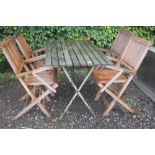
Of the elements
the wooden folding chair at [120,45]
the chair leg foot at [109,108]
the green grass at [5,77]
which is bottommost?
the green grass at [5,77]

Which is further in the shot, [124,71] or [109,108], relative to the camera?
[109,108]

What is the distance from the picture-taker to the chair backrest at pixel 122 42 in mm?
6477

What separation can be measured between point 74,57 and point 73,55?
0.17 m

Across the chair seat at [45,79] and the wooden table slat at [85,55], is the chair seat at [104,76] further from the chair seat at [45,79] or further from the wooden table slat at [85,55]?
the chair seat at [45,79]

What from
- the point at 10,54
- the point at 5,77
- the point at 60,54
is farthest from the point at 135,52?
the point at 5,77

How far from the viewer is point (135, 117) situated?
559 centimetres

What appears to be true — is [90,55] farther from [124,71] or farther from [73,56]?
[124,71]

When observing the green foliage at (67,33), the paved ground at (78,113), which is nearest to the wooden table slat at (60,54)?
the paved ground at (78,113)

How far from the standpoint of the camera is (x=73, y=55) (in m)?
5.59

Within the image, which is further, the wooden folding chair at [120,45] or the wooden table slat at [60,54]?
the wooden folding chair at [120,45]

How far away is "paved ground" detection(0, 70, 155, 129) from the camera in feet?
17.5

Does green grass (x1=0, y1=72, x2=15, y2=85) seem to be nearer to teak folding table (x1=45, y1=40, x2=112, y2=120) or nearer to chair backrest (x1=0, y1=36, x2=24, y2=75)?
teak folding table (x1=45, y1=40, x2=112, y2=120)

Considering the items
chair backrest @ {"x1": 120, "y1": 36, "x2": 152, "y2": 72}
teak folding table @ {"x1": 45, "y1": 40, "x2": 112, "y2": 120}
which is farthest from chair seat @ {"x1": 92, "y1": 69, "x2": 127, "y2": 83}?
teak folding table @ {"x1": 45, "y1": 40, "x2": 112, "y2": 120}

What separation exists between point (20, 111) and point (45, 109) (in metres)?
0.50
